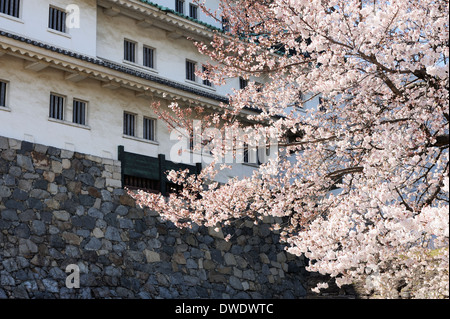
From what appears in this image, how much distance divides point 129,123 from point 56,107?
279 centimetres

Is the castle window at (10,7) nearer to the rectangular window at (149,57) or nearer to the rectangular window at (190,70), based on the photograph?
the rectangular window at (149,57)

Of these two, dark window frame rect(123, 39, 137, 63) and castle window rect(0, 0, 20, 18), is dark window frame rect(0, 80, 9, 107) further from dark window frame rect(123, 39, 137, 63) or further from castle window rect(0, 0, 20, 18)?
dark window frame rect(123, 39, 137, 63)

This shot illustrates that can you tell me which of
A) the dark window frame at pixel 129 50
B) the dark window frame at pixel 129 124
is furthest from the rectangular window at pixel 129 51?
the dark window frame at pixel 129 124

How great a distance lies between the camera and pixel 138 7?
20.3 meters

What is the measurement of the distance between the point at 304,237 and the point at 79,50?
36.7ft

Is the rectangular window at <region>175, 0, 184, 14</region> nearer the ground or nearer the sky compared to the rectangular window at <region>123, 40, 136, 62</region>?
nearer the sky

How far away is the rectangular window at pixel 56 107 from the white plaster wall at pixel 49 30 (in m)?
1.78

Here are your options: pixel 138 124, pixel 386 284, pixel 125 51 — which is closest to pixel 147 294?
pixel 138 124

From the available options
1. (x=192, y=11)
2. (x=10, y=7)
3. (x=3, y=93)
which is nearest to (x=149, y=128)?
(x=3, y=93)

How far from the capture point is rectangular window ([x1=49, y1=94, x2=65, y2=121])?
18094mm

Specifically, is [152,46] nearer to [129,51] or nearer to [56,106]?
[129,51]

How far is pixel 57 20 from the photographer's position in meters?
19.2

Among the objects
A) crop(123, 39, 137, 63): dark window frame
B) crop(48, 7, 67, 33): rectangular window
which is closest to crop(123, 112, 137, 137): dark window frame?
crop(123, 39, 137, 63): dark window frame

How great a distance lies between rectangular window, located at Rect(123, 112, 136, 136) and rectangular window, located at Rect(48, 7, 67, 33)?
3.44 metres
